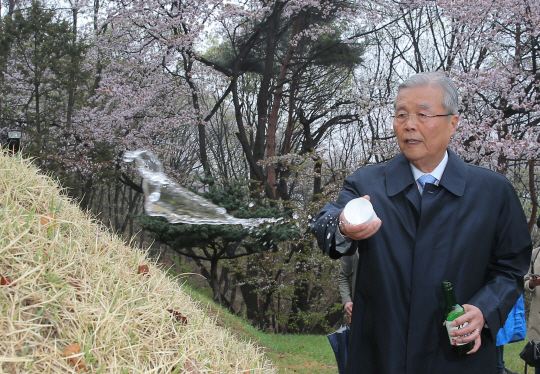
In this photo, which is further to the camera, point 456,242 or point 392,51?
point 392,51

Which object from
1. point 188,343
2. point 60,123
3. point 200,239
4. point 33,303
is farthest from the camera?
point 60,123

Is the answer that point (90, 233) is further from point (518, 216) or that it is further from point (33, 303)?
point (518, 216)

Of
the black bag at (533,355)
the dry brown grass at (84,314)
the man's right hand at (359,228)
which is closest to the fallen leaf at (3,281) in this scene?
the dry brown grass at (84,314)

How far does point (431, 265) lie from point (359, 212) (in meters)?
0.39

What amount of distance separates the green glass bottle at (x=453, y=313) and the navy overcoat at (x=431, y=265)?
0.10 feet

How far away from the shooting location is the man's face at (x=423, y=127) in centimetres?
180

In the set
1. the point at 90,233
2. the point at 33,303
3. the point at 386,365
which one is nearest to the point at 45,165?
the point at 90,233

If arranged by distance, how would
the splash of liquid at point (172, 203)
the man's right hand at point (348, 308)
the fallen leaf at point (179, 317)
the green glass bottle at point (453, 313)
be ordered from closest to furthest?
the green glass bottle at point (453, 313) → the fallen leaf at point (179, 317) → the splash of liquid at point (172, 203) → the man's right hand at point (348, 308)

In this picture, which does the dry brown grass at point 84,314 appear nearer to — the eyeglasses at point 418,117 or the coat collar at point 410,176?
the coat collar at point 410,176

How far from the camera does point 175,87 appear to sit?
14508mm

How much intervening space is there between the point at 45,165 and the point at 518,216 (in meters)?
11.2

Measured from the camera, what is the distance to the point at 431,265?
170 centimetres

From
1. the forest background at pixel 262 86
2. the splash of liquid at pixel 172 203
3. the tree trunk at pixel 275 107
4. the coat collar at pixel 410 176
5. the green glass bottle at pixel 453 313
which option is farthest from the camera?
the tree trunk at pixel 275 107

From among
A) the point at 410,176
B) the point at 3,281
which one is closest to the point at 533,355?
the point at 410,176
